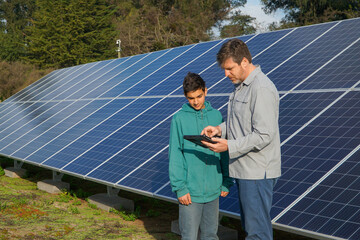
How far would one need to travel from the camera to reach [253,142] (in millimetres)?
4000

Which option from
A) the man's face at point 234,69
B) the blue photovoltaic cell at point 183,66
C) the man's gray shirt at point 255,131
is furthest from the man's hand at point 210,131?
the blue photovoltaic cell at point 183,66

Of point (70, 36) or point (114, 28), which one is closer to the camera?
point (70, 36)

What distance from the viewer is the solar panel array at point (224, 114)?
5106 millimetres

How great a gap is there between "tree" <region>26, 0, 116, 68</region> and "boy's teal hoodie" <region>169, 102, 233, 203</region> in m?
40.8

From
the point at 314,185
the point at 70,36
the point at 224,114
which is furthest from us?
the point at 70,36

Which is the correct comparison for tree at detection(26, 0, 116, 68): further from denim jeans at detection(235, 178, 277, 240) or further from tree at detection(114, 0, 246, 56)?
denim jeans at detection(235, 178, 277, 240)

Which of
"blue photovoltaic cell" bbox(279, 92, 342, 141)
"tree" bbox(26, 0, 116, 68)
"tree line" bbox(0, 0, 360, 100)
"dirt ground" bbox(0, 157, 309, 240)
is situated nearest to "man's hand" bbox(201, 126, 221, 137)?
"blue photovoltaic cell" bbox(279, 92, 342, 141)

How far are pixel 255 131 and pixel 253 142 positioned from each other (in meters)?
0.10

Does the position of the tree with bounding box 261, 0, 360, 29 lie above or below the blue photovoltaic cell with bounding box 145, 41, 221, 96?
above

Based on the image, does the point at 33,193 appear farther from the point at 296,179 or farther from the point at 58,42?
the point at 58,42

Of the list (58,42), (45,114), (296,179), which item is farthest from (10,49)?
(296,179)

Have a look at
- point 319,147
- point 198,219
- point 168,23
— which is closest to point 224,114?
point 319,147

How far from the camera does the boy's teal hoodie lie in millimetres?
4684

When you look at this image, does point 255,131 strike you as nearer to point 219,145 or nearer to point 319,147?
point 219,145
